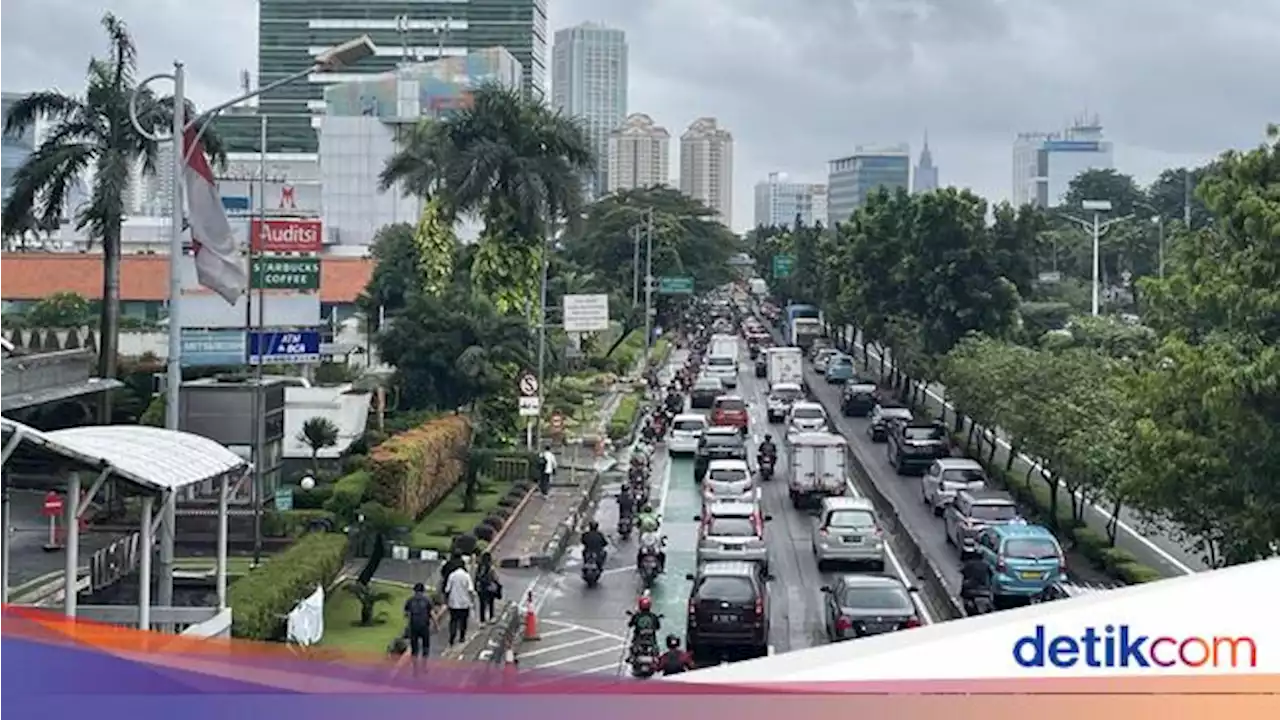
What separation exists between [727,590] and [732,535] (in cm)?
626

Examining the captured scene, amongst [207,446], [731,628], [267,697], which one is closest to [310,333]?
[731,628]

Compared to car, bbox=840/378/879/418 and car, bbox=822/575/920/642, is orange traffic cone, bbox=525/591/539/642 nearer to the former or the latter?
car, bbox=822/575/920/642

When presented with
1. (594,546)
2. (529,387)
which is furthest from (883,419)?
(594,546)

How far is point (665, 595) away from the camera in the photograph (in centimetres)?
2556

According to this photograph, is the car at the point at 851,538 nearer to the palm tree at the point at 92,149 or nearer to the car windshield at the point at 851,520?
the car windshield at the point at 851,520

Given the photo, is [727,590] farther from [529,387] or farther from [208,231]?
[529,387]

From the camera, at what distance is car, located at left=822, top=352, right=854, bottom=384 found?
67375 millimetres

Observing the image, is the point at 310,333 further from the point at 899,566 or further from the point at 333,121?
the point at 333,121

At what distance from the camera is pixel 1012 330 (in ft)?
173

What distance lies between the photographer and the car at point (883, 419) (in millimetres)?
45513

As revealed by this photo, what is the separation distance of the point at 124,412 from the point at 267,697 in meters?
33.8

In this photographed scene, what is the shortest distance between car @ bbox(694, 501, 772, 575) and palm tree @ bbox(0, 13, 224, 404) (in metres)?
13.9

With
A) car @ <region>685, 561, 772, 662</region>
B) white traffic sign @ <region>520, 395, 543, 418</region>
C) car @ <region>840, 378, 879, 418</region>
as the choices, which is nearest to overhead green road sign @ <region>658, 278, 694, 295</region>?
car @ <region>840, 378, 879, 418</region>

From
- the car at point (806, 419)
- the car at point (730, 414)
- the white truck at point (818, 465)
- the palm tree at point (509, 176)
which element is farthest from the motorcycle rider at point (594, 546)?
the car at point (730, 414)
